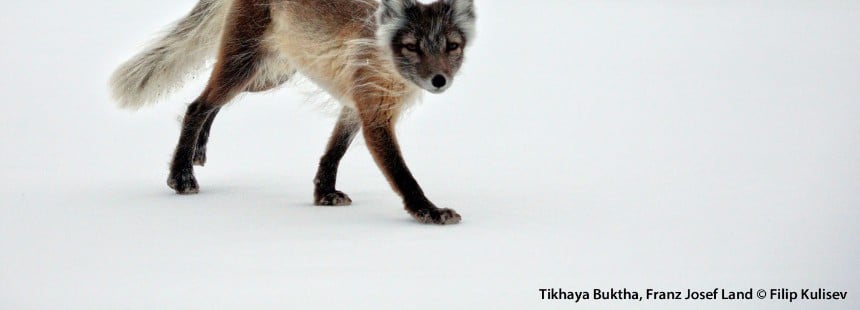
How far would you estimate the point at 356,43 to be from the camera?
6031mm

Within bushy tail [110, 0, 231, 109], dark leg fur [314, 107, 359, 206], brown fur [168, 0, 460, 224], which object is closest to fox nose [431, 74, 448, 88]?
brown fur [168, 0, 460, 224]

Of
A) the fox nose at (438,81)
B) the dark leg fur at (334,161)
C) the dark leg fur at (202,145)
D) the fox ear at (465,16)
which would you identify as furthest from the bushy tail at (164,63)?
the fox nose at (438,81)

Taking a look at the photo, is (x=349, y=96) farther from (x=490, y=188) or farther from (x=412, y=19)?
(x=490, y=188)

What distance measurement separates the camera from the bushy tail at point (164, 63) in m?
7.22

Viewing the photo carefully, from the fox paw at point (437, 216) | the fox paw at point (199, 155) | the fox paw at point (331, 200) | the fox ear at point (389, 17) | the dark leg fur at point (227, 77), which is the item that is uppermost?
the fox ear at point (389, 17)

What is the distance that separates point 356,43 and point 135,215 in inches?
60.4

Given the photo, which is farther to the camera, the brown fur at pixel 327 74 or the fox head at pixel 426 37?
the brown fur at pixel 327 74

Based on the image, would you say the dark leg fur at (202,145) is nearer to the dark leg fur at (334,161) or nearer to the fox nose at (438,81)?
the dark leg fur at (334,161)

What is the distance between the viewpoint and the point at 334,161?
253 inches

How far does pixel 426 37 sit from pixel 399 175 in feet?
2.43

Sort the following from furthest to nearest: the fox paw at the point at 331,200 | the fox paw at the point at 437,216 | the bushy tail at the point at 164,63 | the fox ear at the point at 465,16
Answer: the bushy tail at the point at 164,63
the fox paw at the point at 331,200
the fox ear at the point at 465,16
the fox paw at the point at 437,216

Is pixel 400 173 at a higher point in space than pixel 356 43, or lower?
lower

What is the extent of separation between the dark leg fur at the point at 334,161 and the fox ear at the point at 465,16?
0.97 metres

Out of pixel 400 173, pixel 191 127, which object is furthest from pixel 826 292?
pixel 191 127
